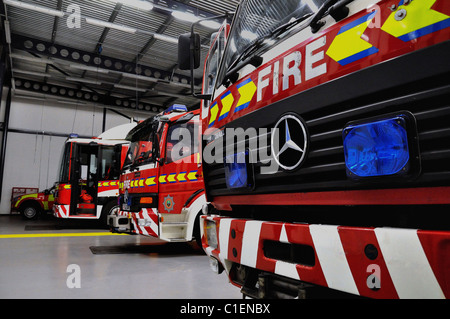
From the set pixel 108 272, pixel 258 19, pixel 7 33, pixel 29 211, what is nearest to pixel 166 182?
pixel 108 272

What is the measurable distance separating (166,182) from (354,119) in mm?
3669

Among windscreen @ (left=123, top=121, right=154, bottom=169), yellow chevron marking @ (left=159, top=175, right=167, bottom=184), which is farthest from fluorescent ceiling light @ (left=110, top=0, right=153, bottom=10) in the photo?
yellow chevron marking @ (left=159, top=175, right=167, bottom=184)

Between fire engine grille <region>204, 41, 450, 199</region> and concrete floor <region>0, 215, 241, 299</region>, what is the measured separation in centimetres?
179

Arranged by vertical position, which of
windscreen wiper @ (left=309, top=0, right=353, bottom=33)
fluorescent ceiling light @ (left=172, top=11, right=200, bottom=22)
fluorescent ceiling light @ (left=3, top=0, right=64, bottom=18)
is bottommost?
windscreen wiper @ (left=309, top=0, right=353, bottom=33)

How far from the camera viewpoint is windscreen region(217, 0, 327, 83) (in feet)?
5.40

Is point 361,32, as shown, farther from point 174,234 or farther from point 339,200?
point 174,234

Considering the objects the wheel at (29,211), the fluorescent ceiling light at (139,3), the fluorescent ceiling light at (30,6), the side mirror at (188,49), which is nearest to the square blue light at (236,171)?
the side mirror at (188,49)

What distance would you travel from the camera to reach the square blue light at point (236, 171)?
5.63 feet

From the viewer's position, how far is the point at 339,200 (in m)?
1.24

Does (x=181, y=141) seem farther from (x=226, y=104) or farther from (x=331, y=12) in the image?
(x=331, y=12)

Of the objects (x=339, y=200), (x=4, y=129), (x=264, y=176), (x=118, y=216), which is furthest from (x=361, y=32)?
(x=4, y=129)

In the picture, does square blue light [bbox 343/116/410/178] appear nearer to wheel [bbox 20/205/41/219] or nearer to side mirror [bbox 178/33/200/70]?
side mirror [bbox 178/33/200/70]

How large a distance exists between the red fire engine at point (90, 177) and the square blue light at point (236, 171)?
6.92m

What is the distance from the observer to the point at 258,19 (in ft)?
6.61
